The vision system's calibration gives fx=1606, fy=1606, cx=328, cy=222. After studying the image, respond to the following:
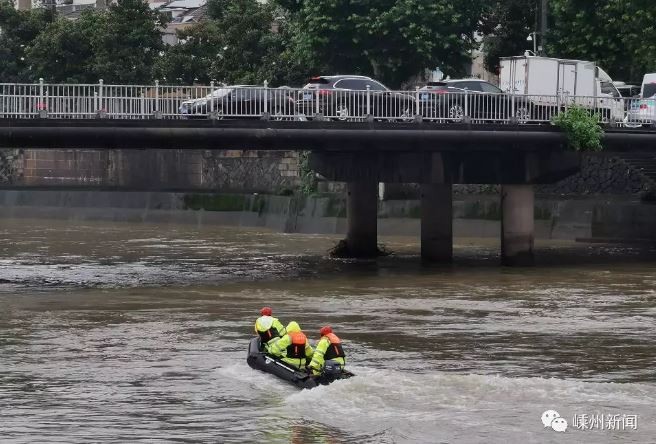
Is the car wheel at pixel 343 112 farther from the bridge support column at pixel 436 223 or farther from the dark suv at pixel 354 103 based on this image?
the bridge support column at pixel 436 223

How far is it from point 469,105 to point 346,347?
19129mm

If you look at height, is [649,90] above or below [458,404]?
above

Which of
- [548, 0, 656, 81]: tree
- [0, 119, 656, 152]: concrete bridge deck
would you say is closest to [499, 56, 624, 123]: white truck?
[0, 119, 656, 152]: concrete bridge deck

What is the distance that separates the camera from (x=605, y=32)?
71.8 m

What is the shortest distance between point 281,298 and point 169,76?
50.6 m

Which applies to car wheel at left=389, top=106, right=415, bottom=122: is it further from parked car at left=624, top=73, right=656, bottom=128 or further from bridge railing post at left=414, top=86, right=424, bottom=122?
parked car at left=624, top=73, right=656, bottom=128

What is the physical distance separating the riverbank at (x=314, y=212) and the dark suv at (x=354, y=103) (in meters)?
18.4

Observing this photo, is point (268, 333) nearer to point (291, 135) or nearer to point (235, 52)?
point (291, 135)

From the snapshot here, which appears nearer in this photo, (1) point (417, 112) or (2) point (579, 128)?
(1) point (417, 112)

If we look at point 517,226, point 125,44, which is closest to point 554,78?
point 517,226

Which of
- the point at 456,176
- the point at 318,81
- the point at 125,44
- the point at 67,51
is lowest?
the point at 456,176

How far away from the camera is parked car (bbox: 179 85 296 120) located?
49.3 metres

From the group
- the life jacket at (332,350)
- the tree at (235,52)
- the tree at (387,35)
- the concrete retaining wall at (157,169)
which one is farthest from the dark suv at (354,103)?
the tree at (235,52)

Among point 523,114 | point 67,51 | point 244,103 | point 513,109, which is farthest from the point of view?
point 67,51
